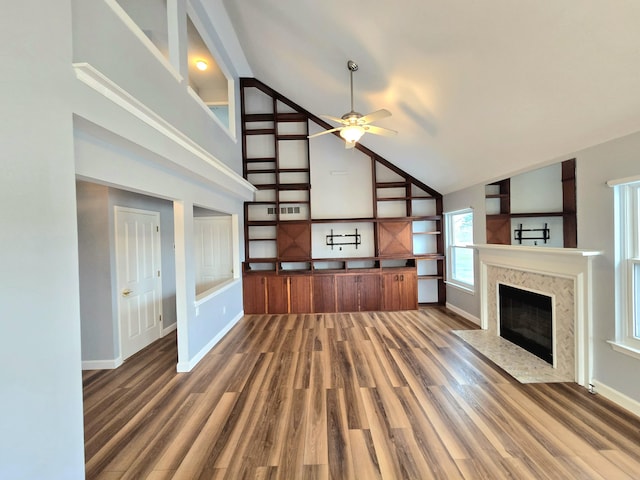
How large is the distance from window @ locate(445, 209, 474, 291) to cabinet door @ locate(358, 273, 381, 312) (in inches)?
63.7

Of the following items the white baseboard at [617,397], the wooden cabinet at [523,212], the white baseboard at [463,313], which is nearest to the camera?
the white baseboard at [617,397]

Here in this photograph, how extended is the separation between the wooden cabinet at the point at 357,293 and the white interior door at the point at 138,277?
11.2 ft

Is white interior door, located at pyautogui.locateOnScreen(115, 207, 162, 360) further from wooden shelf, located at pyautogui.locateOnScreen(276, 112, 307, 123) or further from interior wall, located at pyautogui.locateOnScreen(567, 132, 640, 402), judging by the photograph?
interior wall, located at pyautogui.locateOnScreen(567, 132, 640, 402)

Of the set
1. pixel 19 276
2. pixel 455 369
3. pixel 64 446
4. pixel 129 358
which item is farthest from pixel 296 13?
pixel 129 358

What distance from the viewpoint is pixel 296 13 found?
3.38m

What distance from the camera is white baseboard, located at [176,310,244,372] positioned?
3.32m

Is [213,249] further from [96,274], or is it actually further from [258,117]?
[258,117]

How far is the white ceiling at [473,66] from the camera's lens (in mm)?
1950

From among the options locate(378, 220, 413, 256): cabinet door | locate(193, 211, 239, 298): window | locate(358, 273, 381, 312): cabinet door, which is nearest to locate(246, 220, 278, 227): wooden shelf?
locate(193, 211, 239, 298): window

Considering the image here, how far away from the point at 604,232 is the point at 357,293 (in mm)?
3967

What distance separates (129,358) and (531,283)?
218 inches

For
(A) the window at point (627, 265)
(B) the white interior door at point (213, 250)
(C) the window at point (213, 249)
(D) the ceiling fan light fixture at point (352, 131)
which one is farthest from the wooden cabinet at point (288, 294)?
(A) the window at point (627, 265)

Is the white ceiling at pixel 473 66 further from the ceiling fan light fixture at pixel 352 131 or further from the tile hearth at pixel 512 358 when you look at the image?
the tile hearth at pixel 512 358

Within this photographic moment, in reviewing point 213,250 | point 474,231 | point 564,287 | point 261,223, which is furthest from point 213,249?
point 564,287
